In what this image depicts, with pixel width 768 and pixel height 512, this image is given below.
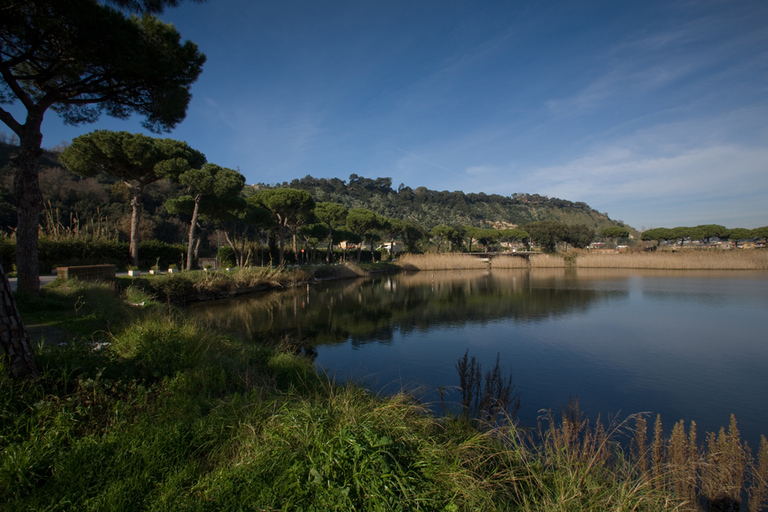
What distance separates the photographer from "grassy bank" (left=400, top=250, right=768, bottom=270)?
29.4 m

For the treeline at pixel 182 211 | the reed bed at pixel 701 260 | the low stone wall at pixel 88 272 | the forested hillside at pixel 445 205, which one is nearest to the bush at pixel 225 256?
the treeline at pixel 182 211

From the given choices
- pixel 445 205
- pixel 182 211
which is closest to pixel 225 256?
pixel 182 211

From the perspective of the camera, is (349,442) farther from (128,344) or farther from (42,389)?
(128,344)

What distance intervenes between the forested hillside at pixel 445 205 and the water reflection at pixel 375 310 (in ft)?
221

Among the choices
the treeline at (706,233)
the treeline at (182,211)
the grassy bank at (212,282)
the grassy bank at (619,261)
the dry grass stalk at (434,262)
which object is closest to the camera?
the grassy bank at (212,282)

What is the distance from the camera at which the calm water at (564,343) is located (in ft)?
19.5

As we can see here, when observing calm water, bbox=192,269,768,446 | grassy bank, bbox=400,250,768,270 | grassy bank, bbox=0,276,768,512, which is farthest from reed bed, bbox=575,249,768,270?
grassy bank, bbox=0,276,768,512

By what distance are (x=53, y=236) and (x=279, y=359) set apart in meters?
14.1

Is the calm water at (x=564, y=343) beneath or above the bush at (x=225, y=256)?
beneath

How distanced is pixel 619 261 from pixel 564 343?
101ft

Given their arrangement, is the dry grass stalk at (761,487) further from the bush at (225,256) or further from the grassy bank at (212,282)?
the bush at (225,256)

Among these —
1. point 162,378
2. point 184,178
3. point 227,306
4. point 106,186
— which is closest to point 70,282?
point 227,306

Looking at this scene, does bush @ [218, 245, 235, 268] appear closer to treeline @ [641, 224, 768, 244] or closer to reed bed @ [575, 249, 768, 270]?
reed bed @ [575, 249, 768, 270]

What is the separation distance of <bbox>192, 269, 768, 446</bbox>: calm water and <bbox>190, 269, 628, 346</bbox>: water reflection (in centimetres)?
6
